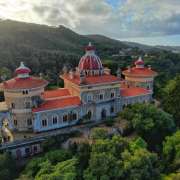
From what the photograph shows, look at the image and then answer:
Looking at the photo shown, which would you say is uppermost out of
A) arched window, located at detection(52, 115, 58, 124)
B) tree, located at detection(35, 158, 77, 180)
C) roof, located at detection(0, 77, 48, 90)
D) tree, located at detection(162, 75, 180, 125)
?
roof, located at detection(0, 77, 48, 90)

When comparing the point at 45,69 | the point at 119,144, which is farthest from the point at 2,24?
the point at 119,144

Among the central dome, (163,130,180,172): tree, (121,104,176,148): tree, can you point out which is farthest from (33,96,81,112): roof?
(163,130,180,172): tree

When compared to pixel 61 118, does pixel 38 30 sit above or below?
above

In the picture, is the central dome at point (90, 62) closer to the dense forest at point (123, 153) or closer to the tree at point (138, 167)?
the dense forest at point (123, 153)

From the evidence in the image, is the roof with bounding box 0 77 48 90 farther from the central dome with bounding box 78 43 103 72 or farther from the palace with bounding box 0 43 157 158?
the central dome with bounding box 78 43 103 72

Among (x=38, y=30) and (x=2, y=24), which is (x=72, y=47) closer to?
(x=38, y=30)
